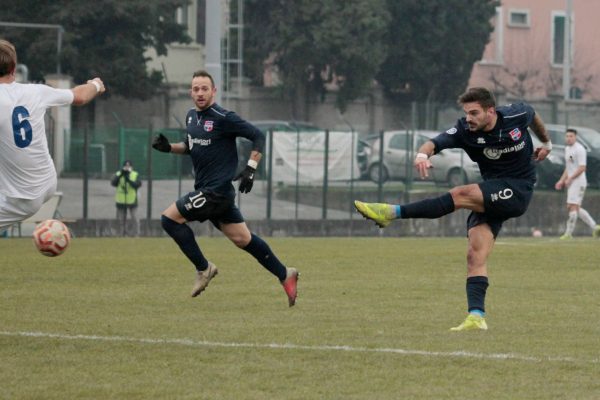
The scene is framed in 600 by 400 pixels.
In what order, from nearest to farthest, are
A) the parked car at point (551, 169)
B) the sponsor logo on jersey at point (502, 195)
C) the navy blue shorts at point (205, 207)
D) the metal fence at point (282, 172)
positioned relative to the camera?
the sponsor logo on jersey at point (502, 195)
the navy blue shorts at point (205, 207)
the metal fence at point (282, 172)
the parked car at point (551, 169)

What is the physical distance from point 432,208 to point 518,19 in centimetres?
5656

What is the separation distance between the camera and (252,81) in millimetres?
58438

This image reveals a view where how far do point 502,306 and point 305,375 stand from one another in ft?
14.5

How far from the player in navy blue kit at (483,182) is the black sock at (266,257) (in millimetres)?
2070

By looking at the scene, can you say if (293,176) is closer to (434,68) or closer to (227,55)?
(227,55)

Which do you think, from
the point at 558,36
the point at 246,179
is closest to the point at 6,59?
the point at 246,179

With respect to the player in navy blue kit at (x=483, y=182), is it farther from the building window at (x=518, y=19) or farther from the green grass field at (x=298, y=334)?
the building window at (x=518, y=19)

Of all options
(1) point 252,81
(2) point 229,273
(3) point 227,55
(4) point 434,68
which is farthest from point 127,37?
(2) point 229,273

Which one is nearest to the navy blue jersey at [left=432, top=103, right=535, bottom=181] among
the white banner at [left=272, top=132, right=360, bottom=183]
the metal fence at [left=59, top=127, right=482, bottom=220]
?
the metal fence at [left=59, top=127, right=482, bottom=220]

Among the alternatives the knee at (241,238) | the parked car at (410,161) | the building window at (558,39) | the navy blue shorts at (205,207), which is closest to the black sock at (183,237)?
the navy blue shorts at (205,207)

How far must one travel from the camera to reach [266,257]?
12.5 metres

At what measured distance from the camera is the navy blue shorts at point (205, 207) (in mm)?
12320

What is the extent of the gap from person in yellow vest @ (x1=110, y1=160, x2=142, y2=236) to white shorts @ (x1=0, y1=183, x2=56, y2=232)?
20.1m

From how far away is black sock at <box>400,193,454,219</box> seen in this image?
33.7 ft
